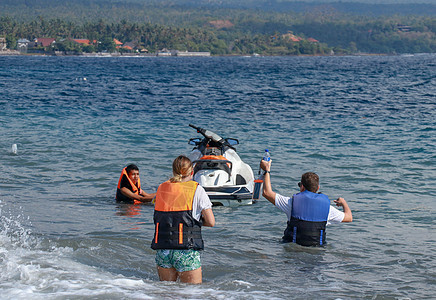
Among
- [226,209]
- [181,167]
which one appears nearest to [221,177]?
[226,209]

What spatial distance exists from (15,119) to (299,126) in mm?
12687

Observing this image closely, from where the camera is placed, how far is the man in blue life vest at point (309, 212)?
307 inches

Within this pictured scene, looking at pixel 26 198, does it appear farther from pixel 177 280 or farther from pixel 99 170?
pixel 177 280

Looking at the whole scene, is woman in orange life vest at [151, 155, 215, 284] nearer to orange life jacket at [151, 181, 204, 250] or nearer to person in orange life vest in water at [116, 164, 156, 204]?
orange life jacket at [151, 181, 204, 250]

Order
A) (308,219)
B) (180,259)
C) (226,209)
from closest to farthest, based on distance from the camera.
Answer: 1. (180,259)
2. (308,219)
3. (226,209)

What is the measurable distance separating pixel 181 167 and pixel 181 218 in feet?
1.81

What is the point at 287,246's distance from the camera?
864 cm

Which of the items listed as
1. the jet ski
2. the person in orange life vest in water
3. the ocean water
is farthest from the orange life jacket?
the person in orange life vest in water

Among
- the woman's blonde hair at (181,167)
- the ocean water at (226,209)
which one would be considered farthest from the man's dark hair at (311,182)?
the woman's blonde hair at (181,167)

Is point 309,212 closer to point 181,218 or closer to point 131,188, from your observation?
point 181,218

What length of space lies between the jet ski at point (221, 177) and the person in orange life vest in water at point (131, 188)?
1.18 meters

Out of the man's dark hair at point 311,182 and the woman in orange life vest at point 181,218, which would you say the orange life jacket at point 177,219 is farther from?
the man's dark hair at point 311,182

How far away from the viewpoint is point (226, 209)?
11.4 metres

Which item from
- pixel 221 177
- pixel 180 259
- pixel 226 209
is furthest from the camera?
pixel 226 209
